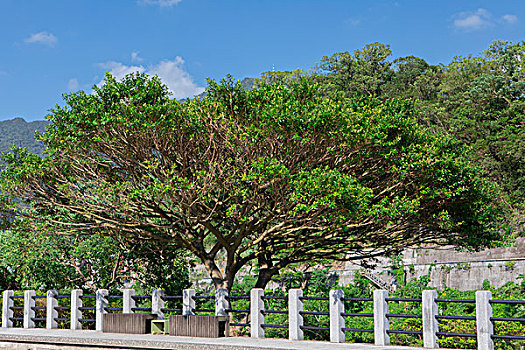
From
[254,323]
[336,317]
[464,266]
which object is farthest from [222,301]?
[464,266]

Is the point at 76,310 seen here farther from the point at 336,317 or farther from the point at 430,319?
the point at 430,319

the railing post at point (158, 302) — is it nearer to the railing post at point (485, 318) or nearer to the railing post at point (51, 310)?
the railing post at point (51, 310)

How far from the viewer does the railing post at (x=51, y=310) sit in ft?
61.1

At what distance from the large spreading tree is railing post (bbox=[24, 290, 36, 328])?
2274 mm

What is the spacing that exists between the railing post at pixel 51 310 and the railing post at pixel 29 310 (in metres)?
0.72

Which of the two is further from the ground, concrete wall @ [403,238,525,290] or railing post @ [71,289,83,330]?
concrete wall @ [403,238,525,290]

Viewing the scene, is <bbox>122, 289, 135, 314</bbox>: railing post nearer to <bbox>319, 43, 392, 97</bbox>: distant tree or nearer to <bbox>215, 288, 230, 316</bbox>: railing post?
<bbox>215, 288, 230, 316</bbox>: railing post

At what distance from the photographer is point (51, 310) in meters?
18.7

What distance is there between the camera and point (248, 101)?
58.6 ft

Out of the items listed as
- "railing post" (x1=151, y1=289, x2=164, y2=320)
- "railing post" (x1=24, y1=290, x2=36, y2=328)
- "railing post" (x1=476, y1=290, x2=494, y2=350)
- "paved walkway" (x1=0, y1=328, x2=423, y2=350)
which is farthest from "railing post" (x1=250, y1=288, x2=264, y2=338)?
"railing post" (x1=24, y1=290, x2=36, y2=328)

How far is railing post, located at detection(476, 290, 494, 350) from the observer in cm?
1198

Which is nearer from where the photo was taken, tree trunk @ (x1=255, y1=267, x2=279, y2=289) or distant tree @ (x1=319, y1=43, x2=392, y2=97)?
tree trunk @ (x1=255, y1=267, x2=279, y2=289)

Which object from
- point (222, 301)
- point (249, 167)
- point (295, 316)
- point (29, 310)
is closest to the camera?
point (295, 316)

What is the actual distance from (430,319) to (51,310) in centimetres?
1236
